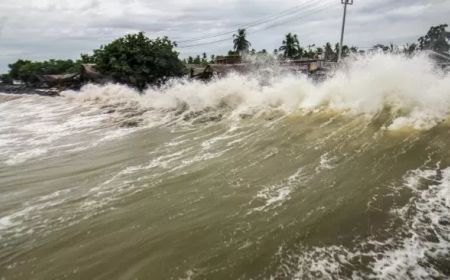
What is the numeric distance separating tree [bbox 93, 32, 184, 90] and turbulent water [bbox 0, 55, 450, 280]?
1660 centimetres

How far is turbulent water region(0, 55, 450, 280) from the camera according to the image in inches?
174

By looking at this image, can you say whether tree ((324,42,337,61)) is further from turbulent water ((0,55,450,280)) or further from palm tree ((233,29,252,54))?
turbulent water ((0,55,450,280))

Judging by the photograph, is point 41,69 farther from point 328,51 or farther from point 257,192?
point 257,192

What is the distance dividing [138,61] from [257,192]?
2577 centimetres

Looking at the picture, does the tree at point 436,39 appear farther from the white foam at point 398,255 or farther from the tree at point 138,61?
the white foam at point 398,255

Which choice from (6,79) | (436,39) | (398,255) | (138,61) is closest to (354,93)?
(398,255)

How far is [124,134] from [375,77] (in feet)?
27.8

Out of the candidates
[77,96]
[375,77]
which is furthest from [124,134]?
[77,96]

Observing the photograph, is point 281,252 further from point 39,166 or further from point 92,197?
point 39,166

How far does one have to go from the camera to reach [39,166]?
958 cm

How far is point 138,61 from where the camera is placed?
30.2m

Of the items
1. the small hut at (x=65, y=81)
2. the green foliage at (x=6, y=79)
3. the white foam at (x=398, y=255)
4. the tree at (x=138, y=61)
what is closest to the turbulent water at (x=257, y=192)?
the white foam at (x=398, y=255)

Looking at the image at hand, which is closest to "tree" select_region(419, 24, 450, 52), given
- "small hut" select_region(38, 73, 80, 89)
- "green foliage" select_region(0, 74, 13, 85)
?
"small hut" select_region(38, 73, 80, 89)

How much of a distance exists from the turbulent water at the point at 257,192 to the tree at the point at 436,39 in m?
35.4
